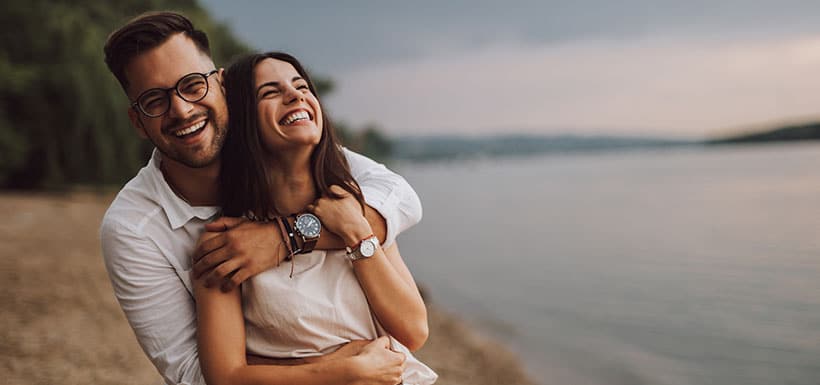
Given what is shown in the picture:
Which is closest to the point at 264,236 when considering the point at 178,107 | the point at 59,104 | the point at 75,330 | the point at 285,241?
the point at 285,241

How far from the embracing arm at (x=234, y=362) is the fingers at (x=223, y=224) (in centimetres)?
17

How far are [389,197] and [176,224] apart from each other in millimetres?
703

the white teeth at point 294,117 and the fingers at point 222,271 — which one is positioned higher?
the white teeth at point 294,117

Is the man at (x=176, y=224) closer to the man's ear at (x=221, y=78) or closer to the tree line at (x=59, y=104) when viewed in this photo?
the man's ear at (x=221, y=78)

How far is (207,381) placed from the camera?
1978 millimetres

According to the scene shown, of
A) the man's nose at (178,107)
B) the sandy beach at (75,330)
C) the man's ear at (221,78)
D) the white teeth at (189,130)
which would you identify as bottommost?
the sandy beach at (75,330)

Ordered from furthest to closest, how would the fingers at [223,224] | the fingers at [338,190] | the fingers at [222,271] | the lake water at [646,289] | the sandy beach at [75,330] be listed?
1. the lake water at [646,289]
2. the sandy beach at [75,330]
3. the fingers at [338,190]
4. the fingers at [223,224]
5. the fingers at [222,271]

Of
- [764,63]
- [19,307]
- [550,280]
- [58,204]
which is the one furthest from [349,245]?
[764,63]

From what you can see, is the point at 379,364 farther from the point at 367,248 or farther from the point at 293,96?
the point at 293,96

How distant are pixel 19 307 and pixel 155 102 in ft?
20.4

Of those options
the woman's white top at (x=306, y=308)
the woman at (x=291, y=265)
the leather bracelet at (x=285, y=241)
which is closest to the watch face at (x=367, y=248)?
the woman at (x=291, y=265)

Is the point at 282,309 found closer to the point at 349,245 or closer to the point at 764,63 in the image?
the point at 349,245

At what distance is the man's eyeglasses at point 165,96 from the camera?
2.05 meters

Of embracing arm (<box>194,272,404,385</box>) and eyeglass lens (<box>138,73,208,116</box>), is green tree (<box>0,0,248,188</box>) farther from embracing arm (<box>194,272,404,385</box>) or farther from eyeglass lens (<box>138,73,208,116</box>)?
embracing arm (<box>194,272,404,385</box>)
